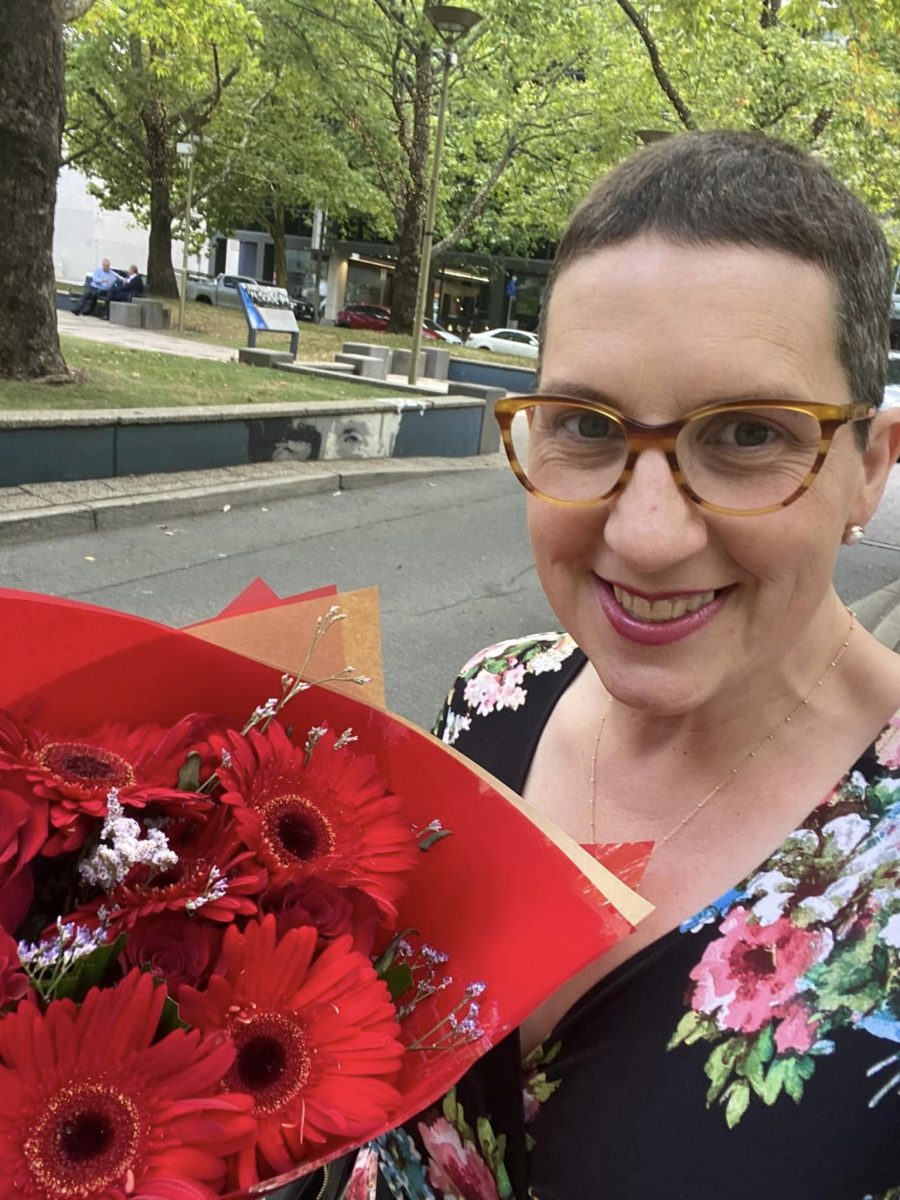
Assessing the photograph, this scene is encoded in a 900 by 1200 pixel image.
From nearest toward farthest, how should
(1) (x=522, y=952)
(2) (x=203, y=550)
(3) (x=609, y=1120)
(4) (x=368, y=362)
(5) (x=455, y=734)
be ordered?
(1) (x=522, y=952) → (3) (x=609, y=1120) → (5) (x=455, y=734) → (2) (x=203, y=550) → (4) (x=368, y=362)

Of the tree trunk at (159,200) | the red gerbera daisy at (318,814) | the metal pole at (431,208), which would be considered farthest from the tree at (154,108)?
the red gerbera daisy at (318,814)

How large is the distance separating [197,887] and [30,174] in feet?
31.7

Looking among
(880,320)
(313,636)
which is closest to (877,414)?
(880,320)

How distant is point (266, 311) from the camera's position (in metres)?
17.3

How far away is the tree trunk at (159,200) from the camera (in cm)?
2508

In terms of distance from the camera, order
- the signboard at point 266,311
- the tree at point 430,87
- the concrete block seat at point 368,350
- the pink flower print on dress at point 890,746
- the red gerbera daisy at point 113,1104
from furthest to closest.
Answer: the concrete block seat at point 368,350 → the tree at point 430,87 → the signboard at point 266,311 → the pink flower print on dress at point 890,746 → the red gerbera daisy at point 113,1104

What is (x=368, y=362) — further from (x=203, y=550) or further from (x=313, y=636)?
(x=313, y=636)

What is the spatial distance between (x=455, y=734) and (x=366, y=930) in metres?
0.74

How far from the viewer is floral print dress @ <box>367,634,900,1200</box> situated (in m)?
0.92

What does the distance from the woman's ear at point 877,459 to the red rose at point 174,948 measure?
0.85m

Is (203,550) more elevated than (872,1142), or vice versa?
(872,1142)

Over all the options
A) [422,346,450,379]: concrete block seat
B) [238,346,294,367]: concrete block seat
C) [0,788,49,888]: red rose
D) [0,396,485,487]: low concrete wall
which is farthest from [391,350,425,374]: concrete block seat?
[0,788,49,888]: red rose

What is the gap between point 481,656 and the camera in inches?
67.2

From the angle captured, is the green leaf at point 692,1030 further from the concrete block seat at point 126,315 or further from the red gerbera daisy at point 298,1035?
the concrete block seat at point 126,315
